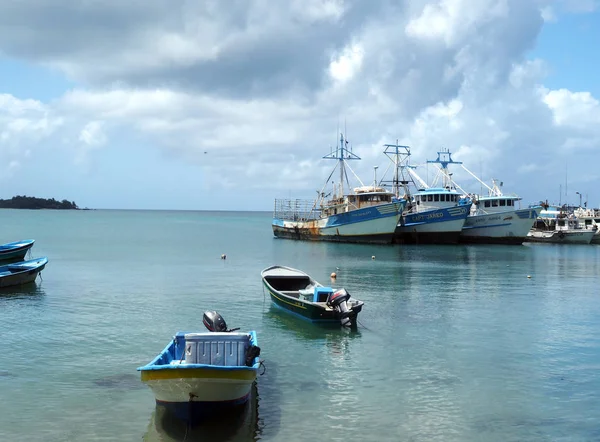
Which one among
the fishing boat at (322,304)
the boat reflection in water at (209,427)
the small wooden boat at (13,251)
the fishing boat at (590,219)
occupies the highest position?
the fishing boat at (590,219)

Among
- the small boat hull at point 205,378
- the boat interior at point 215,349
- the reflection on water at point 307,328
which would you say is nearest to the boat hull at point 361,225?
the reflection on water at point 307,328

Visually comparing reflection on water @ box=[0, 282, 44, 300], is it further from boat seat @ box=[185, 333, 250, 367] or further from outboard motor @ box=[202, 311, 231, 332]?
boat seat @ box=[185, 333, 250, 367]

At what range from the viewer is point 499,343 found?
21.1m

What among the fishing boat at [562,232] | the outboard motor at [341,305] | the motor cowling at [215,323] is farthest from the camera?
the fishing boat at [562,232]

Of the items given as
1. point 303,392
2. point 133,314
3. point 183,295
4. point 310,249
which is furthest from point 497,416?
point 310,249

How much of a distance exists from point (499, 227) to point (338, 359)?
60.9 meters

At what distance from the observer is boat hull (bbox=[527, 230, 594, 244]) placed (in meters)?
79.1

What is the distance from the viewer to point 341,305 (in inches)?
909

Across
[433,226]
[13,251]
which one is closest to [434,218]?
[433,226]

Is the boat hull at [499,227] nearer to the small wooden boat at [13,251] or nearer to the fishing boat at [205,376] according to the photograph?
the small wooden boat at [13,251]

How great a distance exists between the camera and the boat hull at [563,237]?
7906 centimetres

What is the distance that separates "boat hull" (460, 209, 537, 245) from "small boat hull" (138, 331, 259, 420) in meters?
65.0

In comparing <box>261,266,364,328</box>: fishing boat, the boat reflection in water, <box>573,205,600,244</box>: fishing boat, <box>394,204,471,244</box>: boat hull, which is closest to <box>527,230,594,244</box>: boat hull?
<box>573,205,600,244</box>: fishing boat

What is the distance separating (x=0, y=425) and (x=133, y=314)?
13.0 meters
